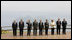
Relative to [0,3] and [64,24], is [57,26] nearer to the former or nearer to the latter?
[64,24]

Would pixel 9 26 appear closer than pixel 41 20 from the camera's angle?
No

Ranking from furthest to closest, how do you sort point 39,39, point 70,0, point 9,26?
point 9,26 → point 70,0 → point 39,39

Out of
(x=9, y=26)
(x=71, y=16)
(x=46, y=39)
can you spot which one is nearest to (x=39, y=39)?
(x=46, y=39)

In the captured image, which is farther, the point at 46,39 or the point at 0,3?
the point at 0,3

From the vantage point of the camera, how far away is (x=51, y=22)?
28.4 m

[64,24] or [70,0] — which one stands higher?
[70,0]

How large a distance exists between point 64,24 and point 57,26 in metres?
0.74

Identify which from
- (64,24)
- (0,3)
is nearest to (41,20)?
(64,24)

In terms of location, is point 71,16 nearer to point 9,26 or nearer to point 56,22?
point 56,22

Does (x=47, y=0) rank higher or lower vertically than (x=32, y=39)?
higher

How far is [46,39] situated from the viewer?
80.1 feet

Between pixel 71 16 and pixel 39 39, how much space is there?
18.0ft

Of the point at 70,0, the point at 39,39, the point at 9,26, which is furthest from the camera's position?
the point at 9,26

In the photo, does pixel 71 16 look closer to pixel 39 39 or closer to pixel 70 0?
pixel 70 0
